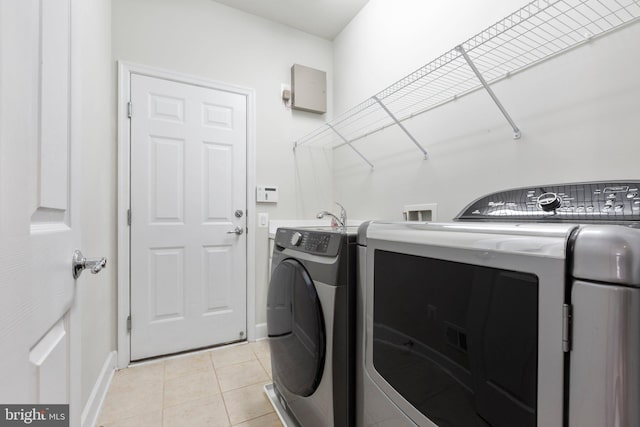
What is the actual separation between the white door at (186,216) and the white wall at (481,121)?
1.08 m

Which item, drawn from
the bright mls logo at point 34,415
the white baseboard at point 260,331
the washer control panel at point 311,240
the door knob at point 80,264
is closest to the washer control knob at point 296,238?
the washer control panel at point 311,240

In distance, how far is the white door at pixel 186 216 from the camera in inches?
79.7

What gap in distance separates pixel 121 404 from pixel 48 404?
1342 millimetres

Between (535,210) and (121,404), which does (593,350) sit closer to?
(535,210)

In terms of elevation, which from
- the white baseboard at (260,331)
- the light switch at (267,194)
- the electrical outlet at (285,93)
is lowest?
the white baseboard at (260,331)

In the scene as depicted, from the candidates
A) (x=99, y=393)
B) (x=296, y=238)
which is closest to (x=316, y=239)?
(x=296, y=238)

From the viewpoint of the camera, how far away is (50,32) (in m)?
0.60

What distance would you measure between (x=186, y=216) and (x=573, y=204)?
2243 millimetres

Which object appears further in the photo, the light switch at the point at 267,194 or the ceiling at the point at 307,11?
the light switch at the point at 267,194

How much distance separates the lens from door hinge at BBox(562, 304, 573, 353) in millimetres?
408

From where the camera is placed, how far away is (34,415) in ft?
1.60

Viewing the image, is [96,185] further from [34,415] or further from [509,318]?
[509,318]

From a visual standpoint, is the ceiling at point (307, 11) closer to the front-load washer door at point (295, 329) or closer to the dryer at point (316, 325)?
the dryer at point (316, 325)

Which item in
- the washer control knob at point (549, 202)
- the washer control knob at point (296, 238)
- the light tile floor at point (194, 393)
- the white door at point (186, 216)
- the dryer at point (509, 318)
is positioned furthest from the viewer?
the white door at point (186, 216)
